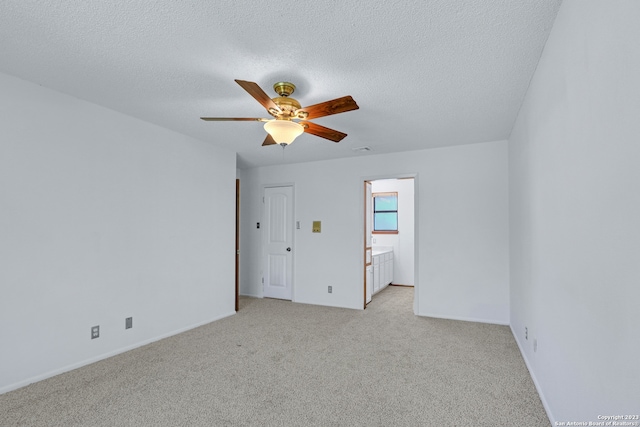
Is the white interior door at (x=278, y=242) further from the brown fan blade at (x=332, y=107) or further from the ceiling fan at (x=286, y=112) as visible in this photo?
the brown fan blade at (x=332, y=107)

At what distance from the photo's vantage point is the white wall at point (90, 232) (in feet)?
8.43

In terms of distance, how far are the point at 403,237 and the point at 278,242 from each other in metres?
3.09

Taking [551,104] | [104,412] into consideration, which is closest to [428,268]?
[551,104]

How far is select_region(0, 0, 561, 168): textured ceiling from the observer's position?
178 centimetres

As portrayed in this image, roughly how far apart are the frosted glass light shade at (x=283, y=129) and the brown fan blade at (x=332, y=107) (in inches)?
5.0

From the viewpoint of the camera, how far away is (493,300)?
4305 mm

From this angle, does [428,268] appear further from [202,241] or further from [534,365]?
[202,241]

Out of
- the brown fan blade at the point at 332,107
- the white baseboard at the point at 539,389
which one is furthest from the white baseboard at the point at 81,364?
the white baseboard at the point at 539,389

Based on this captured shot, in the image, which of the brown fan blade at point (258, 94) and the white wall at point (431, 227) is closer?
the brown fan blade at point (258, 94)

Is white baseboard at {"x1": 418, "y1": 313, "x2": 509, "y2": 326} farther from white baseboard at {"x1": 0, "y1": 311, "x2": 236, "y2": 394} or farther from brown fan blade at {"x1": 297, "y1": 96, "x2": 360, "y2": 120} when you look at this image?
brown fan blade at {"x1": 297, "y1": 96, "x2": 360, "y2": 120}

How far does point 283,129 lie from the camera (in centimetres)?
255

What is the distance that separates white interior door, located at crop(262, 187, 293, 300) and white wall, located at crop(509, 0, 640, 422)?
394cm

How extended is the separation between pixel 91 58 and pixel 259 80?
119cm

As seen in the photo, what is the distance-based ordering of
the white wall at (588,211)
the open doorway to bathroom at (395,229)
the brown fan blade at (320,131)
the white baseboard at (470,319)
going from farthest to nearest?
the open doorway to bathroom at (395,229), the white baseboard at (470,319), the brown fan blade at (320,131), the white wall at (588,211)
